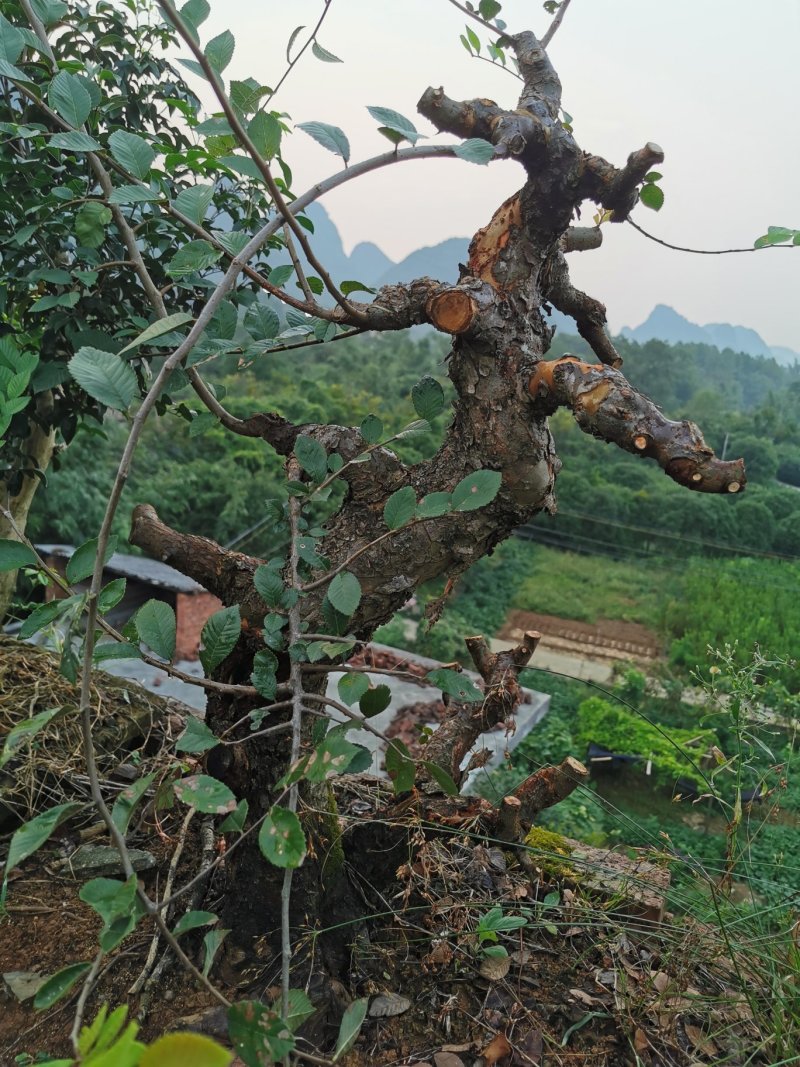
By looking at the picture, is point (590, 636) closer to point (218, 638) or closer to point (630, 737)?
point (630, 737)

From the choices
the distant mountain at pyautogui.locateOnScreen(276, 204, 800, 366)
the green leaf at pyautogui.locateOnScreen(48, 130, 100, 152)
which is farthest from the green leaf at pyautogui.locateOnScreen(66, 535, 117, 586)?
the distant mountain at pyautogui.locateOnScreen(276, 204, 800, 366)

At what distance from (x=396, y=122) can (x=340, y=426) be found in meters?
0.45

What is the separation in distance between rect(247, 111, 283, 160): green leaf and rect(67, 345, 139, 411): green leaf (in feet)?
0.71

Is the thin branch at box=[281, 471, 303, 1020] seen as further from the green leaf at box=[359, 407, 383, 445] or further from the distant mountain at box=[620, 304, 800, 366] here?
the distant mountain at box=[620, 304, 800, 366]

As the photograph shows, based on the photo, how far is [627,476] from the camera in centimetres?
762

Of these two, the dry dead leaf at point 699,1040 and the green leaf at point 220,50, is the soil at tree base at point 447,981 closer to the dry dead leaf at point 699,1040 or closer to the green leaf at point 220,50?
the dry dead leaf at point 699,1040

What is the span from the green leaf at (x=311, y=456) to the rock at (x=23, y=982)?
27.1 inches

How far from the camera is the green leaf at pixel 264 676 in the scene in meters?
0.77

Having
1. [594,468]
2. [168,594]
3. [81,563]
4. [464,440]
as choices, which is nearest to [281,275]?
[464,440]

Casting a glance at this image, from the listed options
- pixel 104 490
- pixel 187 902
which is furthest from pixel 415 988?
pixel 104 490

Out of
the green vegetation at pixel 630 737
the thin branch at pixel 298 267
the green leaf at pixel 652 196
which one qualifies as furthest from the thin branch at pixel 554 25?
the green vegetation at pixel 630 737

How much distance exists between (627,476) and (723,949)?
7.05 meters

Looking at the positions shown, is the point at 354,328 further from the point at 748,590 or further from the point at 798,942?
the point at 748,590

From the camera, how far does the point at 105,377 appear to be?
0.50 m
